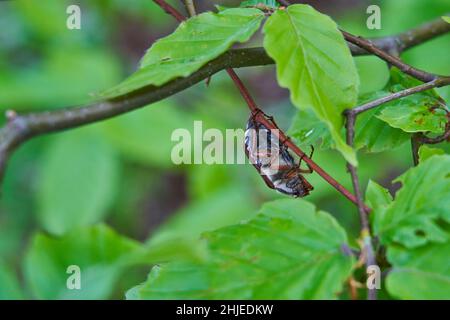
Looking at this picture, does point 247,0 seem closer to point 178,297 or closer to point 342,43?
point 342,43

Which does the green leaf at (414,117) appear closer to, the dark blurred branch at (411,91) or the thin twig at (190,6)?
the dark blurred branch at (411,91)

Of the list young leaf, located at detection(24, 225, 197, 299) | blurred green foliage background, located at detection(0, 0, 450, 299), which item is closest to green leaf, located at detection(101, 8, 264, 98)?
young leaf, located at detection(24, 225, 197, 299)

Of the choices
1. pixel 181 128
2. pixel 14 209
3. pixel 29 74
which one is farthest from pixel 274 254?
pixel 14 209

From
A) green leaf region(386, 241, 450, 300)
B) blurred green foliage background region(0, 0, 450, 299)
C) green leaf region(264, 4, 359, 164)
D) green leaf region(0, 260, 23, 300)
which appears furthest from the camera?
blurred green foliage background region(0, 0, 450, 299)

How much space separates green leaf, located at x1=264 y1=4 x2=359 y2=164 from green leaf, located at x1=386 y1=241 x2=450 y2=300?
0.45ft

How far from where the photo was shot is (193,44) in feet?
3.27

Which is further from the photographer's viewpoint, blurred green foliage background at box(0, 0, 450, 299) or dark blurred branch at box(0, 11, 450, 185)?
blurred green foliage background at box(0, 0, 450, 299)

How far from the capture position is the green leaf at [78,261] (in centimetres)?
154

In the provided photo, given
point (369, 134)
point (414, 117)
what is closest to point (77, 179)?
point (369, 134)

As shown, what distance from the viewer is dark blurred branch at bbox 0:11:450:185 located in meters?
1.12

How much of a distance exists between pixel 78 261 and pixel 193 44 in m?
0.79

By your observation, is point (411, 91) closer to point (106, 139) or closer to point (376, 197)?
point (376, 197)

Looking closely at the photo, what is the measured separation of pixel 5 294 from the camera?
1499 mm

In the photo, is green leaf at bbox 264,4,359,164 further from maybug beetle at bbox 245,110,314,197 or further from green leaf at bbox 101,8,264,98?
maybug beetle at bbox 245,110,314,197
